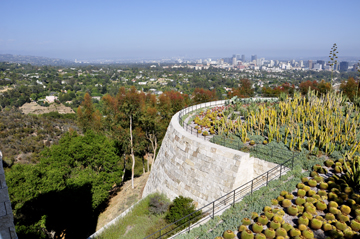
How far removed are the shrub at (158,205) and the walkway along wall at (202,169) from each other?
22.3 inches

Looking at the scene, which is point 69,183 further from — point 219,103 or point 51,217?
point 219,103

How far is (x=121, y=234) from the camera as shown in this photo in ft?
39.5

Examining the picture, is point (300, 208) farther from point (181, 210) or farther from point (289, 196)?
point (181, 210)

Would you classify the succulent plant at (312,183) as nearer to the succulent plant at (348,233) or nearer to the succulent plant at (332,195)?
the succulent plant at (332,195)

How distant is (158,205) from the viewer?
12406 mm

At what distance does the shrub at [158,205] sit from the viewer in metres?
12.2

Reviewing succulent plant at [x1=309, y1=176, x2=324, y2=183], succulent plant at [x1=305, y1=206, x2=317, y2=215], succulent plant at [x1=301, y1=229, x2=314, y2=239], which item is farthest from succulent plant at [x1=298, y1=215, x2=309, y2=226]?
succulent plant at [x1=309, y1=176, x2=324, y2=183]

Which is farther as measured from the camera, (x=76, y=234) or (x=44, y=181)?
(x=76, y=234)

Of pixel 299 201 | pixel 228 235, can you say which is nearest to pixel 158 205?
pixel 228 235

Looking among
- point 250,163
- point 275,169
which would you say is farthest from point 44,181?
point 275,169

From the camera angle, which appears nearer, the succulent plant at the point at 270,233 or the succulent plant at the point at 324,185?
the succulent plant at the point at 270,233

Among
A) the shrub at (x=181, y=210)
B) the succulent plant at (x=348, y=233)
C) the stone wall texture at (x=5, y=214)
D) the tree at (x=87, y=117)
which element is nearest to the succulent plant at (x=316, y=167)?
the succulent plant at (x=348, y=233)

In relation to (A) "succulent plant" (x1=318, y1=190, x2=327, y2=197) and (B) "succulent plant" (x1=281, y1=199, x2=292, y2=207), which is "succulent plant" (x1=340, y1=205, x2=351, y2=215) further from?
(B) "succulent plant" (x1=281, y1=199, x2=292, y2=207)

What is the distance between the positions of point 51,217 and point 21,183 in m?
2.88
